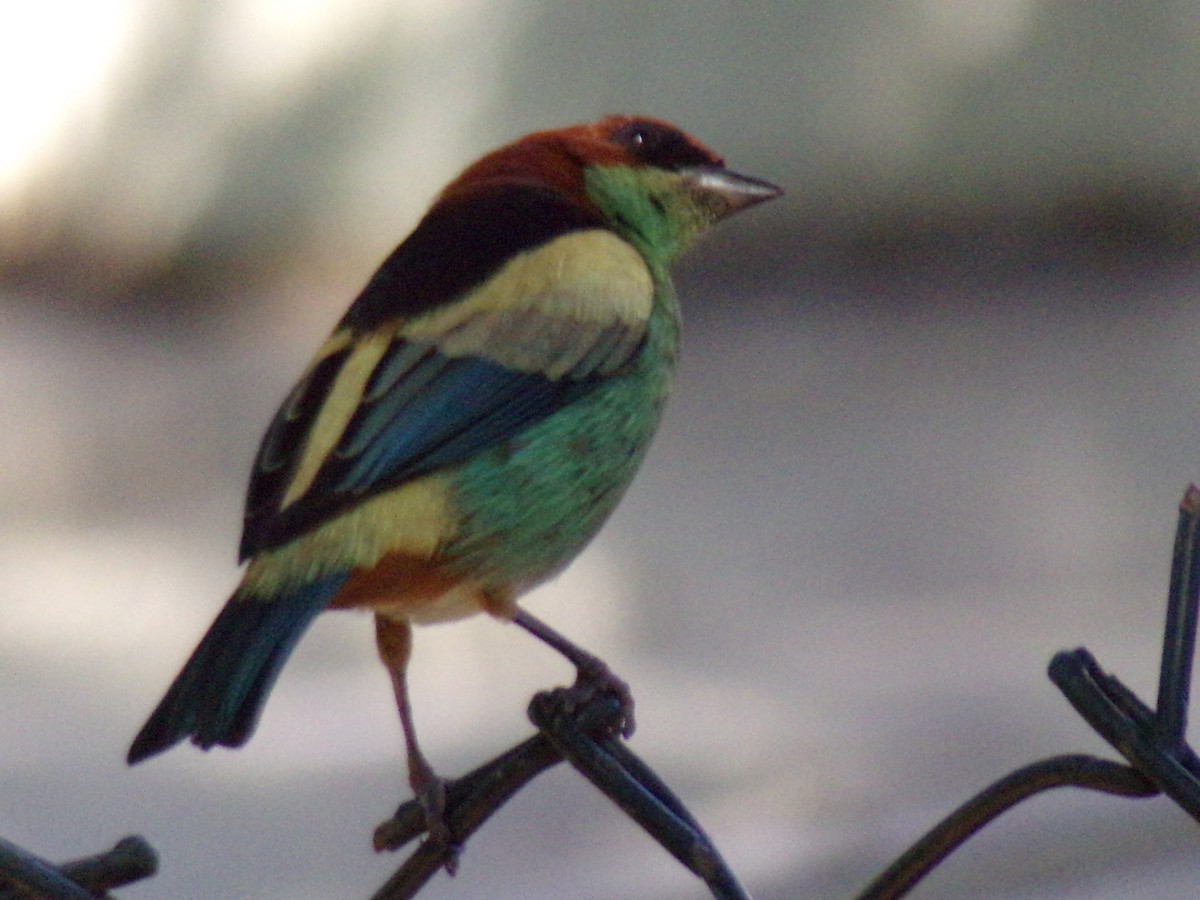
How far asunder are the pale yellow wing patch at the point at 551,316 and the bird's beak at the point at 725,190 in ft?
0.97

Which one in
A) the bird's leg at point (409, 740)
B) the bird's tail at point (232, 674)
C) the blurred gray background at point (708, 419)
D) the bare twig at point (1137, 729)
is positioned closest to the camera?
the bare twig at point (1137, 729)

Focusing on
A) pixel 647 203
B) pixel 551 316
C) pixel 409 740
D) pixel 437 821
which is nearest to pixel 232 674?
pixel 437 821

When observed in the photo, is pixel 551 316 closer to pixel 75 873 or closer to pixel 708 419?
pixel 75 873

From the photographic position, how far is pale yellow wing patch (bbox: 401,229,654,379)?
2.56 metres

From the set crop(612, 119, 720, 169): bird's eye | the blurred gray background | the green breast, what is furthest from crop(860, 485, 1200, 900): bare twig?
the blurred gray background

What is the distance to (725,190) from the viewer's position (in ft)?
9.73

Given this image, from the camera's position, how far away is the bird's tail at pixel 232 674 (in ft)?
6.54

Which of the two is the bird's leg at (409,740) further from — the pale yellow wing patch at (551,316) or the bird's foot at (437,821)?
the pale yellow wing patch at (551,316)

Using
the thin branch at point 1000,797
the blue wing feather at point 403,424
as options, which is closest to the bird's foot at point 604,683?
the blue wing feather at point 403,424

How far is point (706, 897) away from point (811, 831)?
10.9 inches

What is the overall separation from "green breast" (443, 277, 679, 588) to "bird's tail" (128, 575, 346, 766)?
0.92 ft

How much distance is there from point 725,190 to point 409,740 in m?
0.85

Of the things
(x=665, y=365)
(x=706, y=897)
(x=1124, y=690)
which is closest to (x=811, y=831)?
(x=706, y=897)

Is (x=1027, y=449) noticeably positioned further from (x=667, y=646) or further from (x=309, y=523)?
(x=309, y=523)
